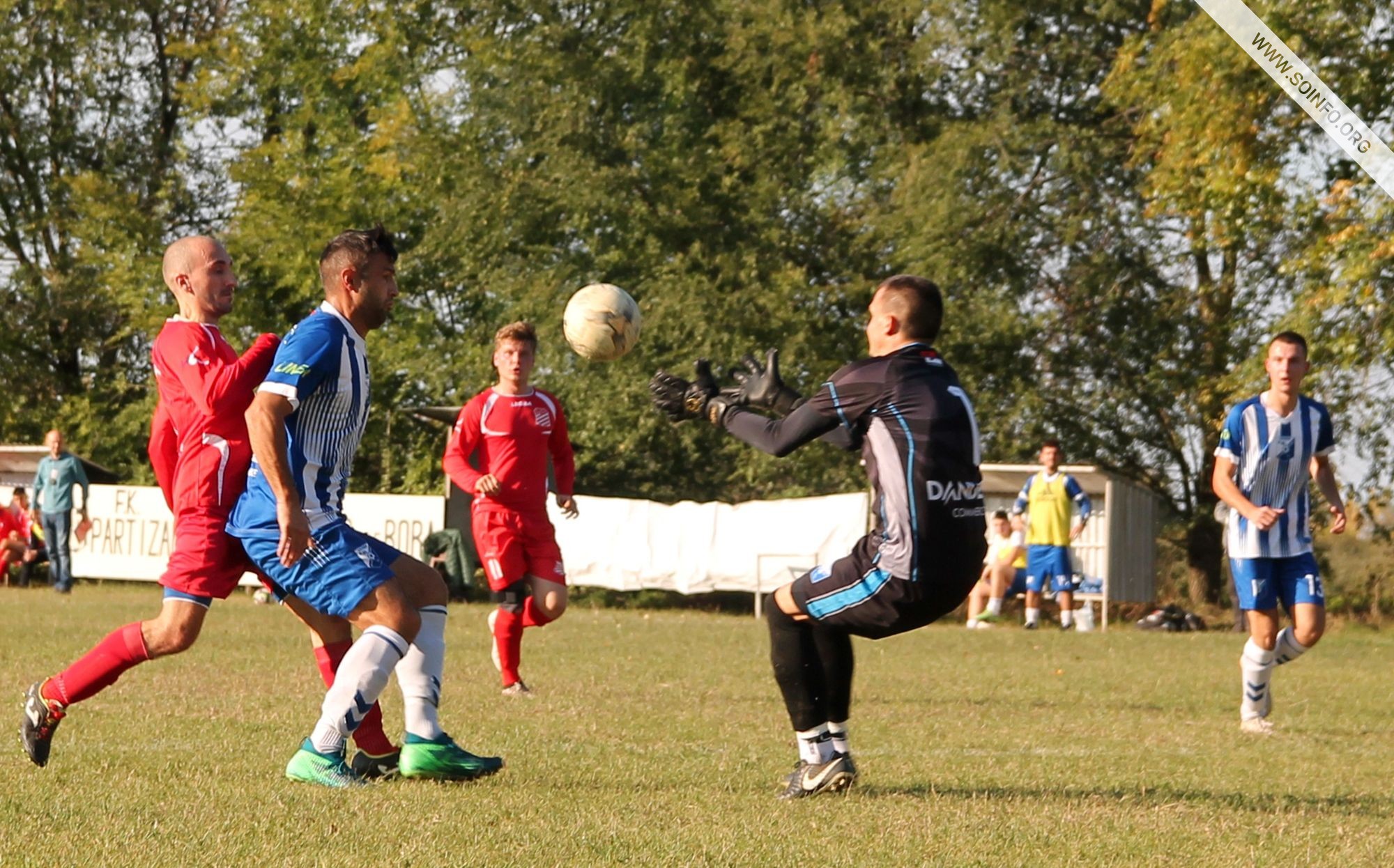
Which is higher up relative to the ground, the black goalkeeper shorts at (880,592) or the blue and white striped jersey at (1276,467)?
the blue and white striped jersey at (1276,467)

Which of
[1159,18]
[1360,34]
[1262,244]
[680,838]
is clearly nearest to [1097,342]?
[1262,244]

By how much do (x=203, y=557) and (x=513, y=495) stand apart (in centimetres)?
438

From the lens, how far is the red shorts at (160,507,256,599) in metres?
6.15

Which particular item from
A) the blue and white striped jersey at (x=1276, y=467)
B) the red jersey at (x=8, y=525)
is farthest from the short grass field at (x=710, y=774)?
the red jersey at (x=8, y=525)

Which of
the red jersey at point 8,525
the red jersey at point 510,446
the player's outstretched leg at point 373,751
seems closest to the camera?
the player's outstretched leg at point 373,751

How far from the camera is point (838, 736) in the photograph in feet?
21.0

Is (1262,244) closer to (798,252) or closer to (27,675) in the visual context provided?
(798,252)

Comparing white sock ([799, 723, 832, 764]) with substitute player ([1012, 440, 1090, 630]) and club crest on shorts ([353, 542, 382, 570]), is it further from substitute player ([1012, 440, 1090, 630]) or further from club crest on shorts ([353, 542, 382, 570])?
substitute player ([1012, 440, 1090, 630])

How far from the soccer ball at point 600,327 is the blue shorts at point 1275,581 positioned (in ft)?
11.7

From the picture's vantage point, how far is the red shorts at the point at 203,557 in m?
6.15

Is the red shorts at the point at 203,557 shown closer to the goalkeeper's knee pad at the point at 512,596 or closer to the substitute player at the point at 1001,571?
the goalkeeper's knee pad at the point at 512,596

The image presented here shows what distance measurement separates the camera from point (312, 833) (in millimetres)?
5148

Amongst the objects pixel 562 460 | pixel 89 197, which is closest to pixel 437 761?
pixel 562 460

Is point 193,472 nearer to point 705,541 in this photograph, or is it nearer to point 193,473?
point 193,473
